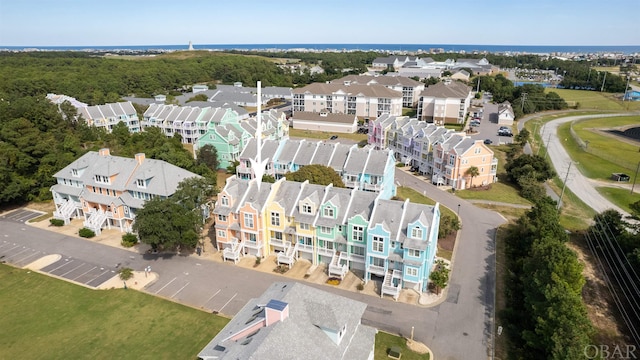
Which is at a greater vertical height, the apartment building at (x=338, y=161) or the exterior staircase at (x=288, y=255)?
the apartment building at (x=338, y=161)

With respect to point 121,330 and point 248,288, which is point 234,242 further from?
point 121,330

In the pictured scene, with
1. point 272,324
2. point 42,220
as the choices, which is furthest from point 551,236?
point 42,220

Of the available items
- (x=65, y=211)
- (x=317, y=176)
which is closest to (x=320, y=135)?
(x=317, y=176)

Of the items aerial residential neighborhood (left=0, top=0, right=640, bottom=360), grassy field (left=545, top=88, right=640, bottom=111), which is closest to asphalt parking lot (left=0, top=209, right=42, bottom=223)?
aerial residential neighborhood (left=0, top=0, right=640, bottom=360)

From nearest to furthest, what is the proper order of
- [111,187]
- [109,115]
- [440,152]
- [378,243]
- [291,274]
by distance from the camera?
[378,243], [291,274], [111,187], [440,152], [109,115]

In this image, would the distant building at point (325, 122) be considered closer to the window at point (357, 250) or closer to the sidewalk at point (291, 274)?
the sidewalk at point (291, 274)

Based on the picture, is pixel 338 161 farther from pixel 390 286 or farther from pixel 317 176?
pixel 390 286

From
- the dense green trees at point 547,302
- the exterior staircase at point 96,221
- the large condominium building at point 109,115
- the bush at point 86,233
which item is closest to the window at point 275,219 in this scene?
the dense green trees at point 547,302
